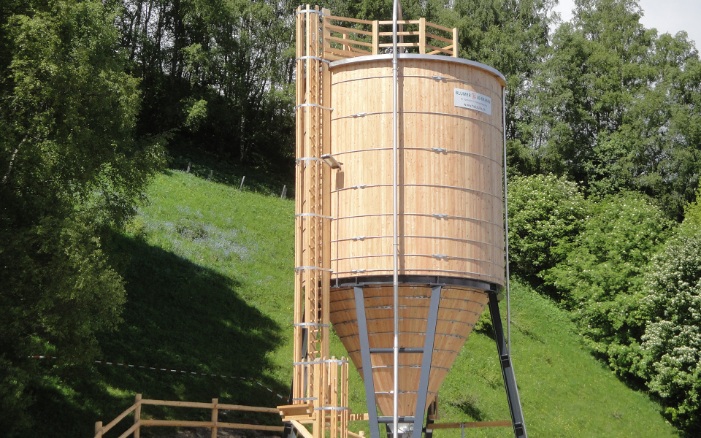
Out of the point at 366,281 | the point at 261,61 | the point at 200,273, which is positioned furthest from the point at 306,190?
the point at 261,61

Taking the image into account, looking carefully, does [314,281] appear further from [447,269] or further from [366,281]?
[447,269]

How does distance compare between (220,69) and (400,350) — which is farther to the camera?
(220,69)

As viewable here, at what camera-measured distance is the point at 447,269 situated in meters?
21.0

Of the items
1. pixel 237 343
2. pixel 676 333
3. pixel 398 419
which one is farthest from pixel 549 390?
pixel 398 419

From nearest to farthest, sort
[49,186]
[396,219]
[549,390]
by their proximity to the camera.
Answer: [396,219] → [49,186] → [549,390]

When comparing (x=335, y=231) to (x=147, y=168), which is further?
(x=147, y=168)

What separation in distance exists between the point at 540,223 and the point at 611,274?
766 cm

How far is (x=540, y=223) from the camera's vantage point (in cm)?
5822

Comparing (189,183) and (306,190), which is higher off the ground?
(189,183)

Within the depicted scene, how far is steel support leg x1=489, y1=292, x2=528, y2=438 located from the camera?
21484 millimetres

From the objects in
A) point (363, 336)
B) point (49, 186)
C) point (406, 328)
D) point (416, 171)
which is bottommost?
point (363, 336)

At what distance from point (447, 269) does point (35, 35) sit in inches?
524

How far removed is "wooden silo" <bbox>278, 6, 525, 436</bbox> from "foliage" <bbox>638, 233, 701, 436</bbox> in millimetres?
24994

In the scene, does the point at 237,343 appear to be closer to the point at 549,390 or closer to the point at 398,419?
the point at 549,390
